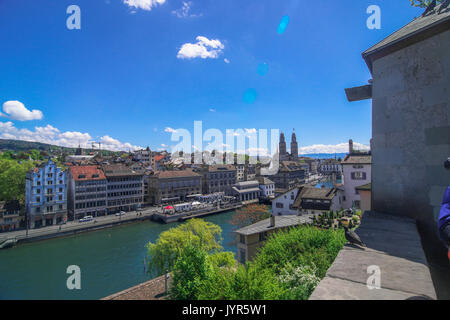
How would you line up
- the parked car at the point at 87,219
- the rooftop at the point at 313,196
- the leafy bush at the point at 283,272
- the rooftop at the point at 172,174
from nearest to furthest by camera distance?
1. the leafy bush at the point at 283,272
2. the rooftop at the point at 313,196
3. the parked car at the point at 87,219
4. the rooftop at the point at 172,174

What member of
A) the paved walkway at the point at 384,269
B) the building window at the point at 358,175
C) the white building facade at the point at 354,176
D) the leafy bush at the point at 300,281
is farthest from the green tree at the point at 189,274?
the building window at the point at 358,175

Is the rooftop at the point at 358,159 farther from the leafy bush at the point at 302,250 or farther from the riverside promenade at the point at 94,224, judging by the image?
the riverside promenade at the point at 94,224

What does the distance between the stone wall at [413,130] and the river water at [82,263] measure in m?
24.2

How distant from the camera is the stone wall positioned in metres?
4.71

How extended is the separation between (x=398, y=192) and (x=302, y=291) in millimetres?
3174

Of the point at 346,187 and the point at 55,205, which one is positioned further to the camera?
the point at 55,205

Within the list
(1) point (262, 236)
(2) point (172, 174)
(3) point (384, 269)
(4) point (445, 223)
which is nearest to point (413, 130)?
(3) point (384, 269)

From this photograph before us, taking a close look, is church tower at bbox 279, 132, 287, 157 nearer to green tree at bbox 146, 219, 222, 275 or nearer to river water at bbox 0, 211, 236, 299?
river water at bbox 0, 211, 236, 299

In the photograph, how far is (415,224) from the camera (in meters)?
5.00

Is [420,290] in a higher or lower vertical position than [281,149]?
lower

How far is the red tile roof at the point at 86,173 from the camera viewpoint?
50.4 m
